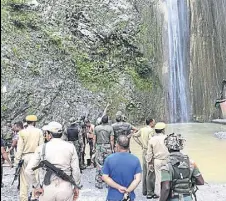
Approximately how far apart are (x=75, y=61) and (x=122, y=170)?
20.1m

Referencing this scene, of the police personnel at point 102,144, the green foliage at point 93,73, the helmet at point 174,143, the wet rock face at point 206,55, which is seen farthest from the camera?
the wet rock face at point 206,55

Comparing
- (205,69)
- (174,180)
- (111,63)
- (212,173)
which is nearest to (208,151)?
(212,173)

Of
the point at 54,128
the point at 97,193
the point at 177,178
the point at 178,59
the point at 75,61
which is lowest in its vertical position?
the point at 97,193

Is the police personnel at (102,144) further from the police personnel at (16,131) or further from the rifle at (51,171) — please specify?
the rifle at (51,171)

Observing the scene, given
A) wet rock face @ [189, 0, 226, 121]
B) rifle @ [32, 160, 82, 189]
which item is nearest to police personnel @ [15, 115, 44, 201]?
rifle @ [32, 160, 82, 189]

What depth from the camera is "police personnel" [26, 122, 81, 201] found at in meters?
4.35

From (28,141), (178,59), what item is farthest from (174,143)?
(178,59)

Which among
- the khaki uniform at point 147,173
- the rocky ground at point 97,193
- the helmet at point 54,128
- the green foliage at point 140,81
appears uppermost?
the green foliage at point 140,81

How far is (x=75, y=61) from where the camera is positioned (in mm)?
24078

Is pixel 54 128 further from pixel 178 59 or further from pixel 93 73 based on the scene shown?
pixel 178 59

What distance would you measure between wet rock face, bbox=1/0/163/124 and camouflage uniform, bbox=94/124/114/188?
11133mm

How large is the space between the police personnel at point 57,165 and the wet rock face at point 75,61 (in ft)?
49.1

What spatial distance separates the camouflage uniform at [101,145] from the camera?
858 cm

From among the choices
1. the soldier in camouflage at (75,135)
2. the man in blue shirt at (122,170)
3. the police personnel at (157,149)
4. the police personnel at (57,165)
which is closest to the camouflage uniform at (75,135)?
the soldier in camouflage at (75,135)
